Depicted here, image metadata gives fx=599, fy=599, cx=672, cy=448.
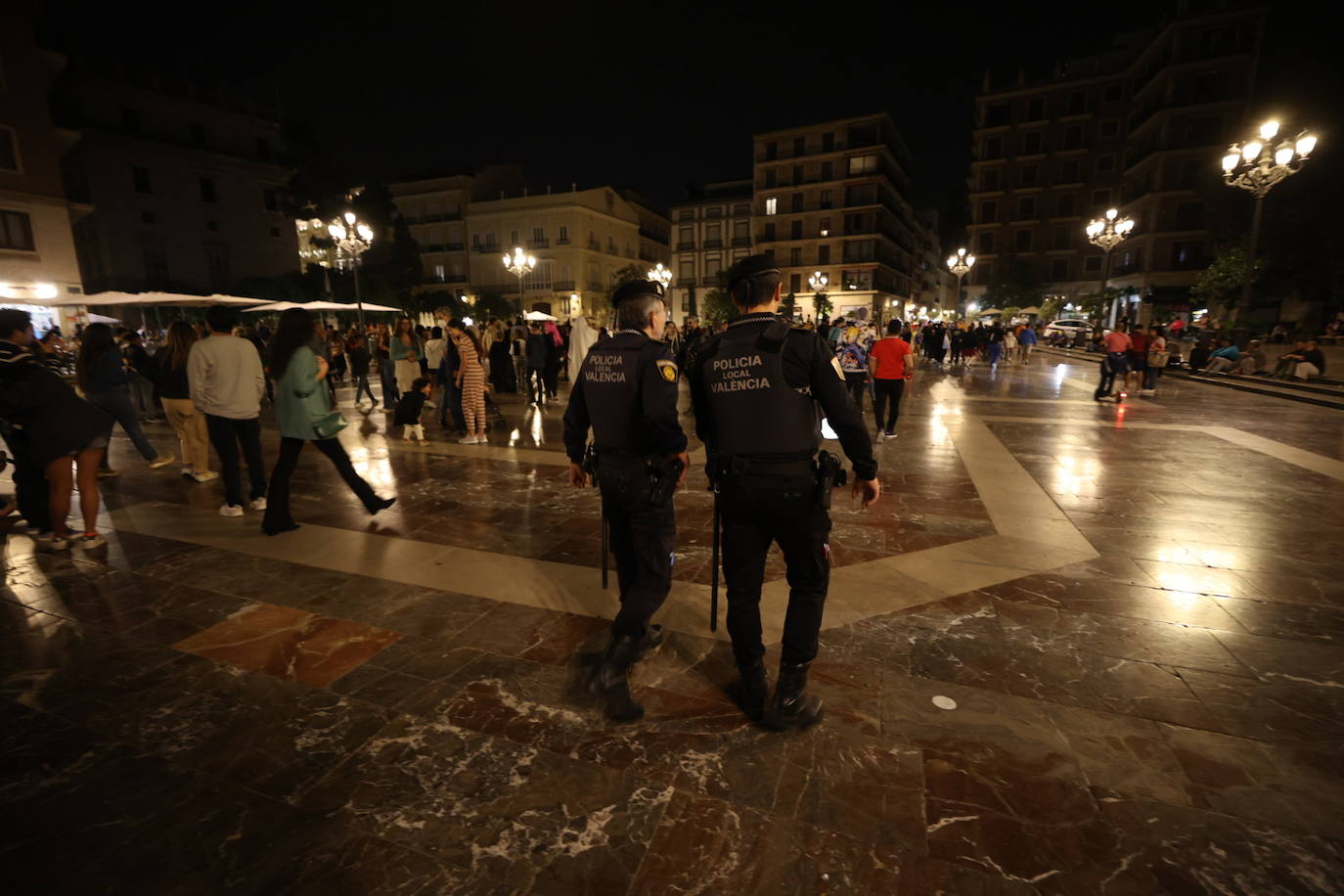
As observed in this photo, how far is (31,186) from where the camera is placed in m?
21.5

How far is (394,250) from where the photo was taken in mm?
46156

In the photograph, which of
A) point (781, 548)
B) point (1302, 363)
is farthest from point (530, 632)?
point (1302, 363)

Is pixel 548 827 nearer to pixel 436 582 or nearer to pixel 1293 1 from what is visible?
pixel 436 582

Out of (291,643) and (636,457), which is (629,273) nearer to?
(291,643)

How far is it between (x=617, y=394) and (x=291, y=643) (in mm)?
2259

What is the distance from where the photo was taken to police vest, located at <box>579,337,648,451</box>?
8.82 feet

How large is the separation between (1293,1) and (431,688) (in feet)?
157

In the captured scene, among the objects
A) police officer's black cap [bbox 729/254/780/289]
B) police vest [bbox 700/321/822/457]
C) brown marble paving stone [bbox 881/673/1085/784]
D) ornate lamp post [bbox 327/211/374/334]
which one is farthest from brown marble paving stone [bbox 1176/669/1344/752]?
ornate lamp post [bbox 327/211/374/334]

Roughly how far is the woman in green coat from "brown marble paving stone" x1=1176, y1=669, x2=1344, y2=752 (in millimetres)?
5562

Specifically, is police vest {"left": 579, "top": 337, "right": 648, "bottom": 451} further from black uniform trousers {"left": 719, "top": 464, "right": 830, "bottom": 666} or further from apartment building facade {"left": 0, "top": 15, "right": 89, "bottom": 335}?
apartment building facade {"left": 0, "top": 15, "right": 89, "bottom": 335}

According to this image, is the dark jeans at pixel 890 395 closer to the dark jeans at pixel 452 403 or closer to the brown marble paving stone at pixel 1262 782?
the brown marble paving stone at pixel 1262 782

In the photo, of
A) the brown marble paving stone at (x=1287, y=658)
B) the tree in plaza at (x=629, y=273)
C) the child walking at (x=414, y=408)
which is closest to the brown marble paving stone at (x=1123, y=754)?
the brown marble paving stone at (x=1287, y=658)

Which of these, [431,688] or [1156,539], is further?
[1156,539]

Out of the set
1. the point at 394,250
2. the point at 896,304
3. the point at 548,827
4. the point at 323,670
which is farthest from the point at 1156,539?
the point at 896,304
